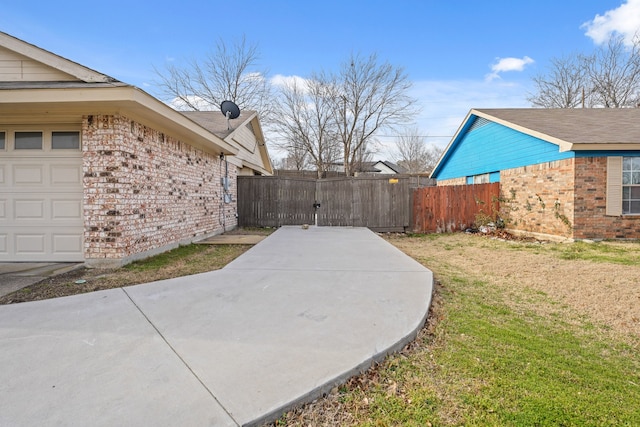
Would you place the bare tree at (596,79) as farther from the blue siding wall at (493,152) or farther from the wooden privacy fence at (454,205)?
the wooden privacy fence at (454,205)

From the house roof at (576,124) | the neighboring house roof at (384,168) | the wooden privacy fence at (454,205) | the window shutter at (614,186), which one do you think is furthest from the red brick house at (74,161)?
the neighboring house roof at (384,168)

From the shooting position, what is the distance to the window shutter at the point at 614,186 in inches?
317

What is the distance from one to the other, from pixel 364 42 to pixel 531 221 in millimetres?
18912

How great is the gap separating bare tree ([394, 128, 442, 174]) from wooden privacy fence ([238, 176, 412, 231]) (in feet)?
104

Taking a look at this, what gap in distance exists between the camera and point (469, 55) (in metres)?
16.2

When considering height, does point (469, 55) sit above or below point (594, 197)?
above

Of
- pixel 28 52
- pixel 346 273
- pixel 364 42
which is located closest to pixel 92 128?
pixel 28 52

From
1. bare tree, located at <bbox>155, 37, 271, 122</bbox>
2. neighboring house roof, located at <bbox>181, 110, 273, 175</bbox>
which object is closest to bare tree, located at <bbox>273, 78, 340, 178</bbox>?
bare tree, located at <bbox>155, 37, 271, 122</bbox>

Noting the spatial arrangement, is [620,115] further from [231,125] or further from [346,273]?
[231,125]

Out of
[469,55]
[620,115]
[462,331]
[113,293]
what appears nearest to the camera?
[462,331]

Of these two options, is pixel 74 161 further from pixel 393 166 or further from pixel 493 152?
pixel 393 166

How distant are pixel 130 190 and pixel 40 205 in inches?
63.4

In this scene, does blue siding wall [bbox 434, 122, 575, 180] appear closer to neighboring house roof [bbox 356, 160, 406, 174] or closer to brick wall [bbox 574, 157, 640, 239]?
brick wall [bbox 574, 157, 640, 239]

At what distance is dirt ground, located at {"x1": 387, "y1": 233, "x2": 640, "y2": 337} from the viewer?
3504mm
